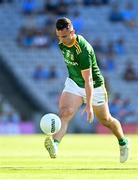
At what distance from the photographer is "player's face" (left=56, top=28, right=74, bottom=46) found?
497 inches

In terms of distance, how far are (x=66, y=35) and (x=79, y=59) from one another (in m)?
0.45

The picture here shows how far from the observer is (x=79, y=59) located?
504 inches

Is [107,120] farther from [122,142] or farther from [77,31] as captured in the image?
[77,31]

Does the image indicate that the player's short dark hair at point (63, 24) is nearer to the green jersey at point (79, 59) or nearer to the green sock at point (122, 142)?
the green jersey at point (79, 59)

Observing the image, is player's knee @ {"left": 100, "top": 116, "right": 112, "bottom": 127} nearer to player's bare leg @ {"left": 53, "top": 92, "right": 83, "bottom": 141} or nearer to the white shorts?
the white shorts

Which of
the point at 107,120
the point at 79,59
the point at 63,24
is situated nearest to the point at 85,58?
the point at 79,59

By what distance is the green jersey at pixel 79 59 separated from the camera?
41.7ft

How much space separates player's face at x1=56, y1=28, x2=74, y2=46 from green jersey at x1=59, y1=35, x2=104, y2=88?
0.09 meters

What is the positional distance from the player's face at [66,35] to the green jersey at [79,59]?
3.5 inches

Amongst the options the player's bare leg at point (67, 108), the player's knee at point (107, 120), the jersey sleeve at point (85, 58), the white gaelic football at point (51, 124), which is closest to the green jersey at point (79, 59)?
the jersey sleeve at point (85, 58)

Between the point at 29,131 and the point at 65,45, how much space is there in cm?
2172

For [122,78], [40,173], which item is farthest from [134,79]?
[40,173]

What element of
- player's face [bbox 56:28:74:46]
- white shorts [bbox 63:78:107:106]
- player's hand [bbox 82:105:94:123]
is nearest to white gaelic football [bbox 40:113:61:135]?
white shorts [bbox 63:78:107:106]

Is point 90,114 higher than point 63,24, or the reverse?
point 63,24
